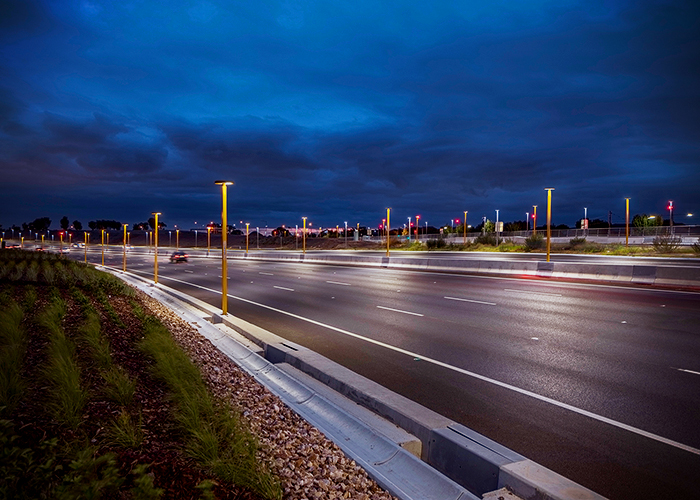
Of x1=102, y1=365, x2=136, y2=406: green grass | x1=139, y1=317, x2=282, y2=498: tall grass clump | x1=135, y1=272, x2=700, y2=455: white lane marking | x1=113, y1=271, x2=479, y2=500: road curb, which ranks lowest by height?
x1=135, y1=272, x2=700, y2=455: white lane marking

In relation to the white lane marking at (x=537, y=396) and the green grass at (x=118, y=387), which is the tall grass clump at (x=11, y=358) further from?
the white lane marking at (x=537, y=396)

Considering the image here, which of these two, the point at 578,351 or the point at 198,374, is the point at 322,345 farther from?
the point at 578,351

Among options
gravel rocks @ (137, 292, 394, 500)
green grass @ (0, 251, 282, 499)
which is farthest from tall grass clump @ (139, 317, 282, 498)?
gravel rocks @ (137, 292, 394, 500)

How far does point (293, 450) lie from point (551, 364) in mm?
5351

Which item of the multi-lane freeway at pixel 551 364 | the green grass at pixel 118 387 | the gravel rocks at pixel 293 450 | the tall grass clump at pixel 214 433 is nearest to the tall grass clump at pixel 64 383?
the green grass at pixel 118 387

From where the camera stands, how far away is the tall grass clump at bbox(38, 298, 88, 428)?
4.15m

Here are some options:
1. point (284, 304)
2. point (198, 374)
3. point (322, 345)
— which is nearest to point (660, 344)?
point (322, 345)

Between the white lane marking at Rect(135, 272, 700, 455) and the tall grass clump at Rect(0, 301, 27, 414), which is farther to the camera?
the white lane marking at Rect(135, 272, 700, 455)

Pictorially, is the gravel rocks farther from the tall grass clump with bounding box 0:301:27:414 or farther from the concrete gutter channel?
the tall grass clump with bounding box 0:301:27:414

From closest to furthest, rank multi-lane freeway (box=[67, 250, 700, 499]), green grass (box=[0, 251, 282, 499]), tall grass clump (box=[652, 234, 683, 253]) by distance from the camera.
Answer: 1. green grass (box=[0, 251, 282, 499])
2. multi-lane freeway (box=[67, 250, 700, 499])
3. tall grass clump (box=[652, 234, 683, 253])

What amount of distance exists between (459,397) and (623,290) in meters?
14.3

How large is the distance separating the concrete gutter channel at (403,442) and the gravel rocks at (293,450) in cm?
14

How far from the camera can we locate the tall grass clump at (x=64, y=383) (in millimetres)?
4152

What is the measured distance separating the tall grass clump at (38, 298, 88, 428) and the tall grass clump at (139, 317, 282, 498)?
34.3 inches
